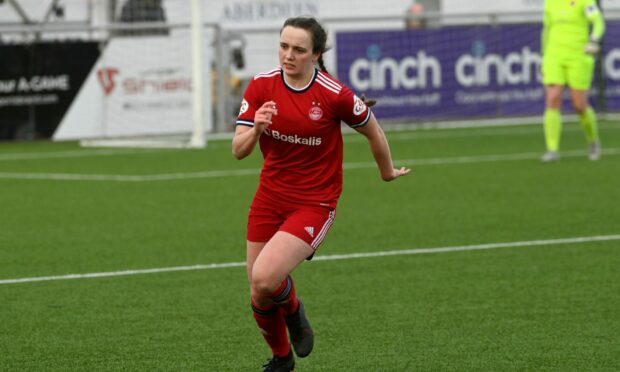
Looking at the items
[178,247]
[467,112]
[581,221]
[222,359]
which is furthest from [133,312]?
[467,112]

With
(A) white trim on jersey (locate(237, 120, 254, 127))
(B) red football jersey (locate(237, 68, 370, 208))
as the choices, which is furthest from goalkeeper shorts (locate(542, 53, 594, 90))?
(A) white trim on jersey (locate(237, 120, 254, 127))

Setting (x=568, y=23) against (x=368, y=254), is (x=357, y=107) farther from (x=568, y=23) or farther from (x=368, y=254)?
(x=568, y=23)

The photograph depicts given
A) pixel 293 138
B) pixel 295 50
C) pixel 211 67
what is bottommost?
pixel 211 67

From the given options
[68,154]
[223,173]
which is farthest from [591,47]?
[68,154]

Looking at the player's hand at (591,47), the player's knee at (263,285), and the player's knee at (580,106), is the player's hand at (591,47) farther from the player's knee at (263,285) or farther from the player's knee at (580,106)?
the player's knee at (263,285)

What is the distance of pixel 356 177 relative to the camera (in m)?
15.7

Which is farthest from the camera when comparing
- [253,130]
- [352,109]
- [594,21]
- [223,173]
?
[223,173]

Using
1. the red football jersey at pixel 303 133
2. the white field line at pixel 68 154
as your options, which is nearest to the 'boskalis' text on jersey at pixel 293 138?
the red football jersey at pixel 303 133

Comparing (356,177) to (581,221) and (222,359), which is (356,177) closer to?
(581,221)

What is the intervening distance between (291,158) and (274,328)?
0.85 meters

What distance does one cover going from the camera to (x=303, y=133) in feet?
20.3

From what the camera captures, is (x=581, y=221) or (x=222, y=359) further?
(x=581, y=221)

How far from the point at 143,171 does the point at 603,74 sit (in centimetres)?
1089

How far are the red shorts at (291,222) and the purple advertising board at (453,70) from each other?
1695cm
